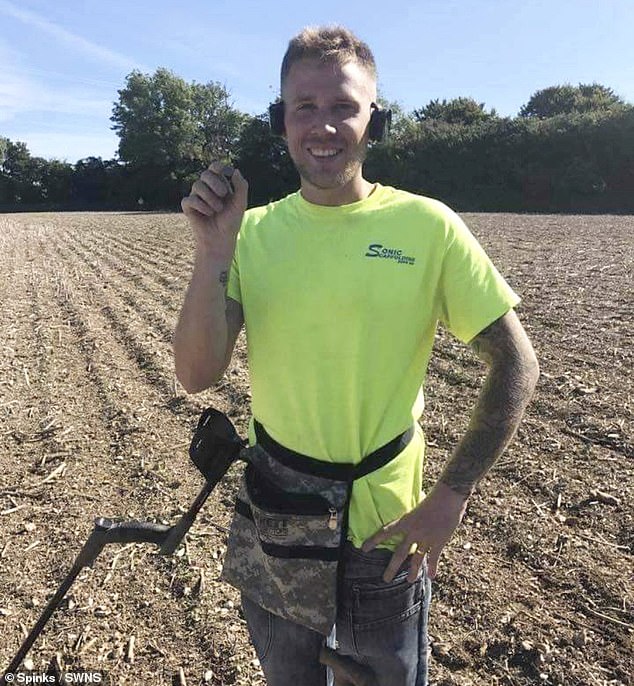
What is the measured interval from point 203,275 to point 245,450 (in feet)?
1.77

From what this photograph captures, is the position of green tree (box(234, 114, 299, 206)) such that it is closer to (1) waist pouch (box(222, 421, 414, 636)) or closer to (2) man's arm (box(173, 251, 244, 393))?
(2) man's arm (box(173, 251, 244, 393))

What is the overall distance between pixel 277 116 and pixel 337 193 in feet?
1.04

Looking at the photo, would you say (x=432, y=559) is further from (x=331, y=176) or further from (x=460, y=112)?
(x=460, y=112)

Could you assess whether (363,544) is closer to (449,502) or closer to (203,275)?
(449,502)

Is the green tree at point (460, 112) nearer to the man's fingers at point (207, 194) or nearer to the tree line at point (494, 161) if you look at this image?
the tree line at point (494, 161)

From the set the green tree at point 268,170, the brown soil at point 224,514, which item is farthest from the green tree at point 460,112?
the brown soil at point 224,514

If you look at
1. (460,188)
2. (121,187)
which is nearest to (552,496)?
(460,188)

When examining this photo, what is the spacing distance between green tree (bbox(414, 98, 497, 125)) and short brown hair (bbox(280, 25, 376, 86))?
49.2 meters

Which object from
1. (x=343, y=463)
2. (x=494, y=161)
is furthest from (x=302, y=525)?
(x=494, y=161)

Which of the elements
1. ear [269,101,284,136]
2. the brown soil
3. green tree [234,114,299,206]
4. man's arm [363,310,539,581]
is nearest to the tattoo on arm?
man's arm [363,310,539,581]

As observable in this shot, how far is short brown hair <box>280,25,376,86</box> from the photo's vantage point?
5.41 ft

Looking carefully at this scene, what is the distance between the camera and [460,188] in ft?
124

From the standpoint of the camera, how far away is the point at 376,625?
171 cm

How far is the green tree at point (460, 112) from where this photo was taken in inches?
1943
